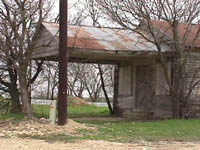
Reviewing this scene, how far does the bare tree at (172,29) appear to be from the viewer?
1667 centimetres

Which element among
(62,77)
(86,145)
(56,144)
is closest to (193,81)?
(62,77)

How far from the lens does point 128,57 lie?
1919cm

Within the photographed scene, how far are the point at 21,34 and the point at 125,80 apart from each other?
7.76m

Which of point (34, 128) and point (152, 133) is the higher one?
point (34, 128)

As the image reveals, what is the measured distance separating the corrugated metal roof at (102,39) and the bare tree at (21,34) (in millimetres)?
1416

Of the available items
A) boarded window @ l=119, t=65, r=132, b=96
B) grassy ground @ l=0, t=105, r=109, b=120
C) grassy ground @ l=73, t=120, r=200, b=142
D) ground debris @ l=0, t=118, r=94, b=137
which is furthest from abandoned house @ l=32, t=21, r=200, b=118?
grassy ground @ l=73, t=120, r=200, b=142

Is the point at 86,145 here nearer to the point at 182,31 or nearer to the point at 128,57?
the point at 128,57

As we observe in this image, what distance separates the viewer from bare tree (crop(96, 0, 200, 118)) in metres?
16.7

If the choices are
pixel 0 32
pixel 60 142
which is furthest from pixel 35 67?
pixel 60 142

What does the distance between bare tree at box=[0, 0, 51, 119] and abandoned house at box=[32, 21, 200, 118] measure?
1251 mm

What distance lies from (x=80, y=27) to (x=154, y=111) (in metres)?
5.06

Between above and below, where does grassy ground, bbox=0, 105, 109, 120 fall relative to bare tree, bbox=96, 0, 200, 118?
below

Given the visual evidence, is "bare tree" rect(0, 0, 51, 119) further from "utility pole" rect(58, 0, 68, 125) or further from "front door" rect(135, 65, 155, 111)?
"front door" rect(135, 65, 155, 111)

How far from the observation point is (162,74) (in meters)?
19.1
